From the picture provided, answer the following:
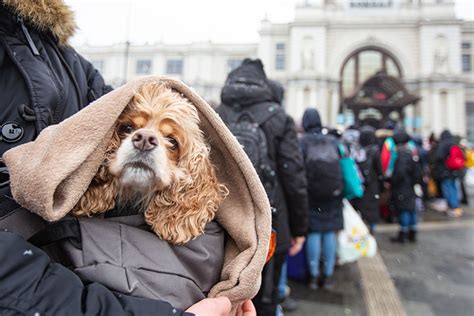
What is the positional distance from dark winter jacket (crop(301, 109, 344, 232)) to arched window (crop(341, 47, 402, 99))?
27.2 metres

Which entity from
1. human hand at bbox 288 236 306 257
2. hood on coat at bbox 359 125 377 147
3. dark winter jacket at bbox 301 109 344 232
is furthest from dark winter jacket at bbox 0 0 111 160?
hood on coat at bbox 359 125 377 147

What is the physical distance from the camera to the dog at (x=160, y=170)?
112 cm

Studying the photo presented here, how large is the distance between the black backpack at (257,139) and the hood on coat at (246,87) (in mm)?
114

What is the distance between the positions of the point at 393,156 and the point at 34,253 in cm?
687

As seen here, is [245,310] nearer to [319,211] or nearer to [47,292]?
[47,292]

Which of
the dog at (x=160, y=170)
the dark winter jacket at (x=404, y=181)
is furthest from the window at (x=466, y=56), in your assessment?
the dog at (x=160, y=170)

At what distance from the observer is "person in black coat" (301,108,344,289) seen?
416cm

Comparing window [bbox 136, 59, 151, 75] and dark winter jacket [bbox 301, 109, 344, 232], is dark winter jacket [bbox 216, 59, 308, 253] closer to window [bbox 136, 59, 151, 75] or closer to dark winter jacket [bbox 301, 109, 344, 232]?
dark winter jacket [bbox 301, 109, 344, 232]

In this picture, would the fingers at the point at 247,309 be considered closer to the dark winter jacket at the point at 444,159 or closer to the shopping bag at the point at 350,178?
the shopping bag at the point at 350,178

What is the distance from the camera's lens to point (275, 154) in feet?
9.86

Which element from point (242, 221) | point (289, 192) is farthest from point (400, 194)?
point (242, 221)

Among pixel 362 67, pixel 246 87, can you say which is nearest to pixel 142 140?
pixel 246 87

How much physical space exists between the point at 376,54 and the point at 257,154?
3185cm

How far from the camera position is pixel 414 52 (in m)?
28.2
